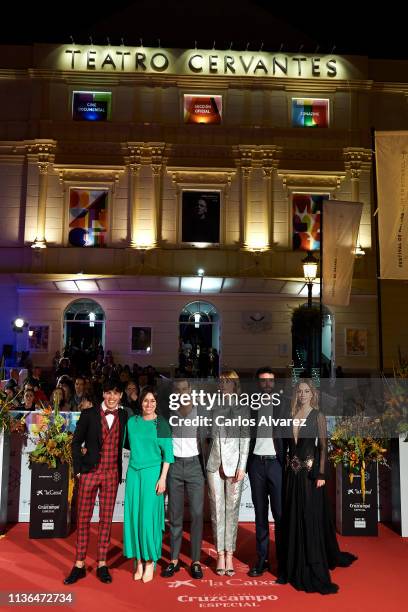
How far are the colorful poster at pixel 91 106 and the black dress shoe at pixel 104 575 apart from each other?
22168 mm

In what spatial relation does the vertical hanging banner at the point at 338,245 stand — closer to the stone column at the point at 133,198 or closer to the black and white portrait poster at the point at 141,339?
the black and white portrait poster at the point at 141,339

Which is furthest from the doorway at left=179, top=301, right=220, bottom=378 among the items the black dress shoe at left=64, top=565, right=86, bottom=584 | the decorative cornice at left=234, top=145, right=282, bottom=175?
the black dress shoe at left=64, top=565, right=86, bottom=584

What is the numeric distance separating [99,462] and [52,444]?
1.71m

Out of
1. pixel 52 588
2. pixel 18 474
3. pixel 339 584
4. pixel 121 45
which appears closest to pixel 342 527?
pixel 339 584

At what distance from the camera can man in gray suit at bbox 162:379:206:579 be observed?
6.93 meters

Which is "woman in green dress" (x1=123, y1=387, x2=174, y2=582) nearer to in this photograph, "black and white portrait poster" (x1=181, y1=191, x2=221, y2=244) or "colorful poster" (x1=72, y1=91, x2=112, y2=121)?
"black and white portrait poster" (x1=181, y1=191, x2=221, y2=244)

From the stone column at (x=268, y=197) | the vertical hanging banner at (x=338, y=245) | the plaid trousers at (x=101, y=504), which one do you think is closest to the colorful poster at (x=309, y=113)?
the stone column at (x=268, y=197)

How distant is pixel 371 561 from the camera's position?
752 centimetres

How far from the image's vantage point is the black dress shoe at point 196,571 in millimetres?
6797

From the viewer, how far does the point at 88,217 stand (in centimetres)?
2550

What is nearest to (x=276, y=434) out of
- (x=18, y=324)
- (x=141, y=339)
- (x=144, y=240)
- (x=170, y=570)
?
(x=170, y=570)

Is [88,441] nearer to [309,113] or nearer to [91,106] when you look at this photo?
[91,106]

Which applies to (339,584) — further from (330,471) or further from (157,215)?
(157,215)

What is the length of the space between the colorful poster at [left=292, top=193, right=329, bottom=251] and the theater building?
0.19 feet
